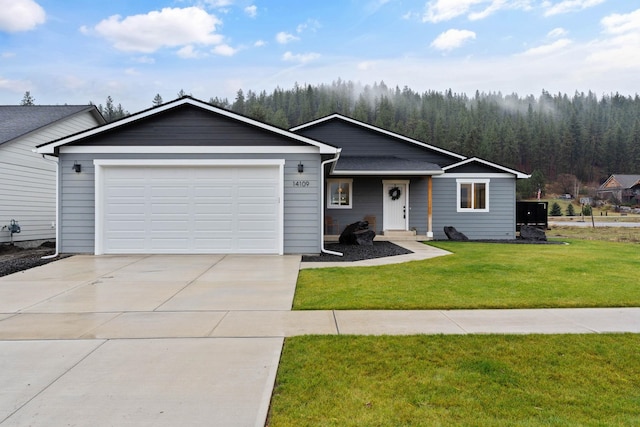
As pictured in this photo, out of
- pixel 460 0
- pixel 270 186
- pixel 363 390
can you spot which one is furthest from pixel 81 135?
pixel 460 0

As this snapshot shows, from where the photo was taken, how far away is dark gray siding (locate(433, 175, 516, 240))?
15445mm

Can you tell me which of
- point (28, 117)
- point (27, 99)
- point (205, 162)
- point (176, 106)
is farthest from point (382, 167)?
point (27, 99)

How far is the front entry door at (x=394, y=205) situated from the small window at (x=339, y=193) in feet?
4.76

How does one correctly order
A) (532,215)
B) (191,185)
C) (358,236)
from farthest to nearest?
(532,215), (358,236), (191,185)

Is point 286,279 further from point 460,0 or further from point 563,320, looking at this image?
point 460,0

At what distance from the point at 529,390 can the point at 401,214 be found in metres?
13.1

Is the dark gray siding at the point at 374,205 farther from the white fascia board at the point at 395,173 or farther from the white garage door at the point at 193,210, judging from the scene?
the white garage door at the point at 193,210

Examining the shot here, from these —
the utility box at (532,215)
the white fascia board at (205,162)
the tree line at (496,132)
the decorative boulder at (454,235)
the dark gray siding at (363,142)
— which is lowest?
the decorative boulder at (454,235)

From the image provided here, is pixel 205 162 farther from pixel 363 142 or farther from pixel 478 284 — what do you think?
pixel 363 142

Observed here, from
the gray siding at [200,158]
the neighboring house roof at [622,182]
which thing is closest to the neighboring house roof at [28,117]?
the gray siding at [200,158]

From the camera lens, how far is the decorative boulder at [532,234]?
15.4 metres

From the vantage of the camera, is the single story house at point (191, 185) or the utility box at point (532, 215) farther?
the utility box at point (532, 215)

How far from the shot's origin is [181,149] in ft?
34.1

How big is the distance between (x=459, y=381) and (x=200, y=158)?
9.11 m
